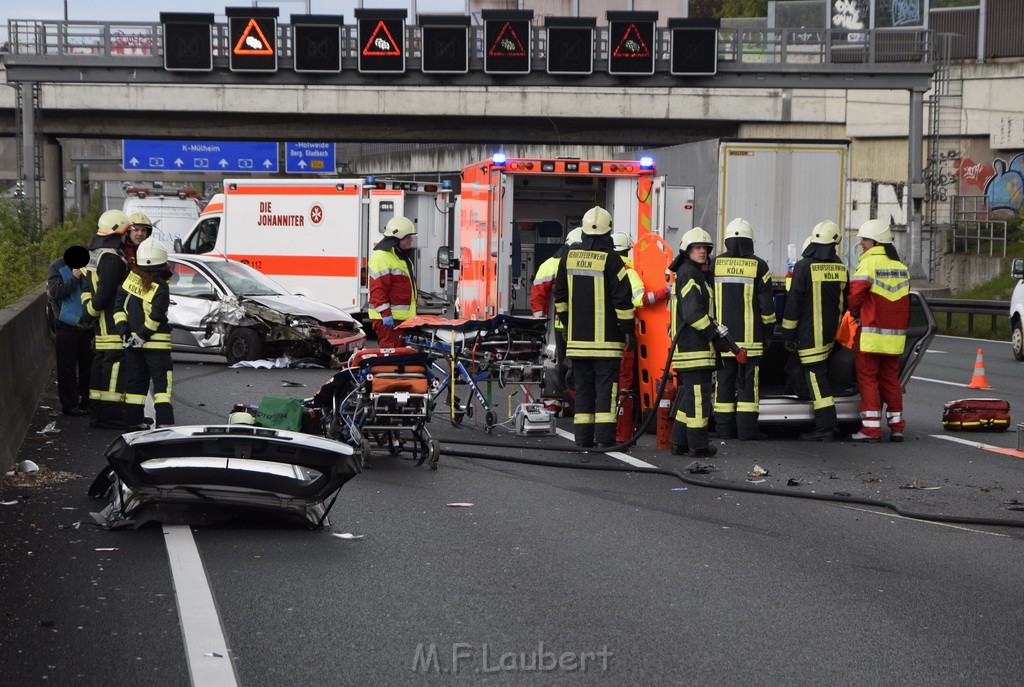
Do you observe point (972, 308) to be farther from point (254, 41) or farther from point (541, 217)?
point (254, 41)

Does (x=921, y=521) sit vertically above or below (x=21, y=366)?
below

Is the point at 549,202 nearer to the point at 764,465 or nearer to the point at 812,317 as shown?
the point at 812,317

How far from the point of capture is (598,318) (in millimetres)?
11773

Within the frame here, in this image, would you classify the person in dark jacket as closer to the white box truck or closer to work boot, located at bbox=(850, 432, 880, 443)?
the white box truck

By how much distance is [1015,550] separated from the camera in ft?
26.3

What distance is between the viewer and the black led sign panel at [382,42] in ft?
107

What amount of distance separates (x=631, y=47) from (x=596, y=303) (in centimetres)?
2197

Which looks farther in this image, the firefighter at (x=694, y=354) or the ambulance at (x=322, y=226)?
the ambulance at (x=322, y=226)

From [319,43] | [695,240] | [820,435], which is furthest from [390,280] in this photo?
[319,43]

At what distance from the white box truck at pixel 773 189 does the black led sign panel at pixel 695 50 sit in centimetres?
1660

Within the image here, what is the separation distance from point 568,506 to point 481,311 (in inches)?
313

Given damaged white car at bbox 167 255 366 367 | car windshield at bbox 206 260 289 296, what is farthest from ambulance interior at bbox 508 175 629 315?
car windshield at bbox 206 260 289 296

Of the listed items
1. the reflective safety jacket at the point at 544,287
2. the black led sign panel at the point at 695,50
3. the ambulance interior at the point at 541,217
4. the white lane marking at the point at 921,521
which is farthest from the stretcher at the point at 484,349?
the black led sign panel at the point at 695,50

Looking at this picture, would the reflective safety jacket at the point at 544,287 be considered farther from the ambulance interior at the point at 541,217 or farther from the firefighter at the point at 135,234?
the ambulance interior at the point at 541,217
